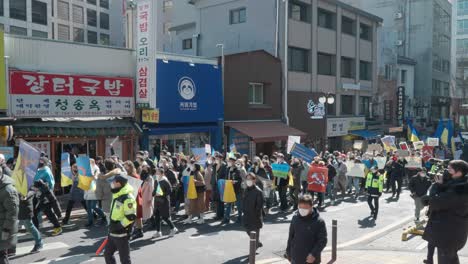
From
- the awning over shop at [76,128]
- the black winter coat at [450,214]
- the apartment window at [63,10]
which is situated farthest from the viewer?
the apartment window at [63,10]

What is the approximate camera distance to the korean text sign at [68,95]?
14.8 metres

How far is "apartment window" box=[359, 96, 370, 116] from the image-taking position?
3569cm

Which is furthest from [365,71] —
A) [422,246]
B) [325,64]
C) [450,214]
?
[450,214]

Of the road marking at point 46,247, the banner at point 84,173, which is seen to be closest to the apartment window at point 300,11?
the banner at point 84,173

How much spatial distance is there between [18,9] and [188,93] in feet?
124

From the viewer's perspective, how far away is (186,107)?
66.0 ft

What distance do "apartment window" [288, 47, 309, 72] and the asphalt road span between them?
1609 cm

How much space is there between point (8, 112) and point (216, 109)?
964 cm

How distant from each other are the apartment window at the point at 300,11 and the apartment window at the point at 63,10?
120ft

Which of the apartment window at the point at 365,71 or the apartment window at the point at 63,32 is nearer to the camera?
the apartment window at the point at 365,71

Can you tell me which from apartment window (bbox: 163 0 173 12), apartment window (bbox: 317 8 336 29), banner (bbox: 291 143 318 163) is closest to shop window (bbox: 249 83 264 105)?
apartment window (bbox: 317 8 336 29)

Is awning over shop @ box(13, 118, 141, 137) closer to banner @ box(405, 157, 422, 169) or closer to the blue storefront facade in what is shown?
the blue storefront facade

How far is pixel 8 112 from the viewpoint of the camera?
1456 centimetres

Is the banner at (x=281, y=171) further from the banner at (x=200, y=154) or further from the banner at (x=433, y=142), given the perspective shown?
the banner at (x=433, y=142)
